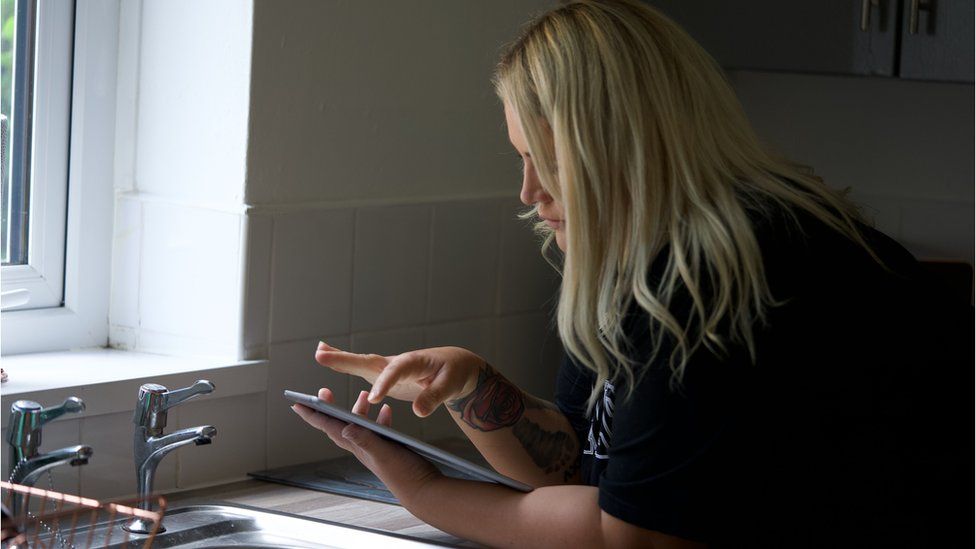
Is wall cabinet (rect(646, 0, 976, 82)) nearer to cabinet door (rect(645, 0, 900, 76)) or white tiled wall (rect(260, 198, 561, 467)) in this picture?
cabinet door (rect(645, 0, 900, 76))

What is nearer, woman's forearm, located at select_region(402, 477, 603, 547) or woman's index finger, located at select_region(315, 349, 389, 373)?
woman's forearm, located at select_region(402, 477, 603, 547)

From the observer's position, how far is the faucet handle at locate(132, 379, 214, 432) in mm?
1386

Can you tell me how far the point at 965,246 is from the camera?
2328mm

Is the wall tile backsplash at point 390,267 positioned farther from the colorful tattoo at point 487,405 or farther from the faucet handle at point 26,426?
the faucet handle at point 26,426

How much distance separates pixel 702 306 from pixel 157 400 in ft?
2.07

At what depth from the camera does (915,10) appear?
6.55 feet

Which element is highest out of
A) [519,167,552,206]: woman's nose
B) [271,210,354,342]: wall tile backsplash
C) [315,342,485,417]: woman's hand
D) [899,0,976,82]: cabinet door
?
[899,0,976,82]: cabinet door

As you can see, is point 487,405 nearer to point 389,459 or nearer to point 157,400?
point 389,459

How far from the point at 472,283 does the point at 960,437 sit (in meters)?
0.95

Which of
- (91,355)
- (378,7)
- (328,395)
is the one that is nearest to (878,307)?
(328,395)

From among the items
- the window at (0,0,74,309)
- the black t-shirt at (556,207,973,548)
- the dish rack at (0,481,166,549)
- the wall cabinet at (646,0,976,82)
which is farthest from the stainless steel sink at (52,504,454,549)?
the wall cabinet at (646,0,976,82)

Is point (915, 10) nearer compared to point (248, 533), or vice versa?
point (248, 533)

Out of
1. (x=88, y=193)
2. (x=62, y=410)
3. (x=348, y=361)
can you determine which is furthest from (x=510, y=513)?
(x=88, y=193)

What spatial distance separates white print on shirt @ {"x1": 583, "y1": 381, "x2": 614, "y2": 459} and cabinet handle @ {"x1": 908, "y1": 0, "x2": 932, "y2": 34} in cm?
93
